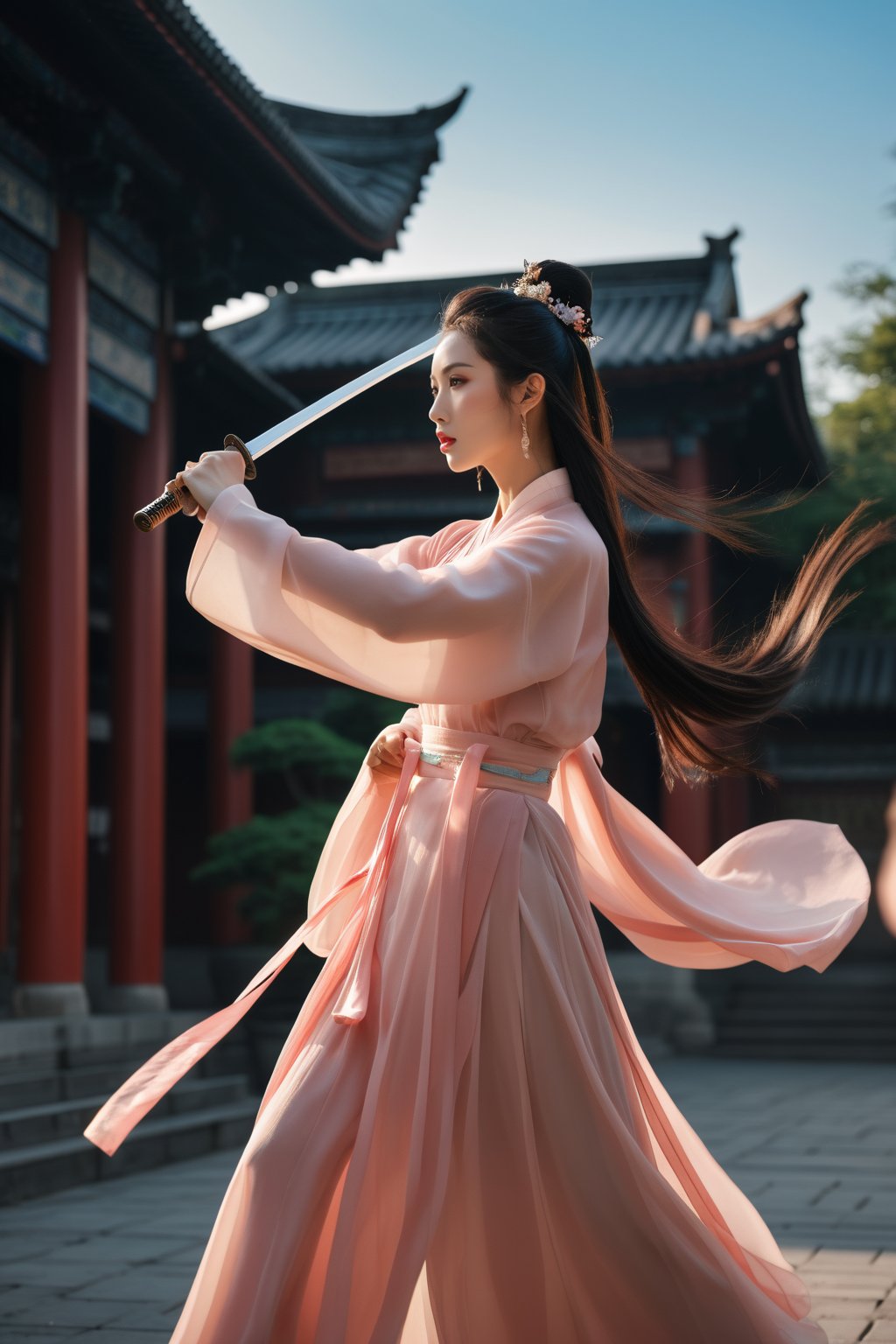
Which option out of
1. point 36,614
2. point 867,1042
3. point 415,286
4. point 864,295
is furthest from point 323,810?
point 864,295

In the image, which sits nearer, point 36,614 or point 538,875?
point 538,875

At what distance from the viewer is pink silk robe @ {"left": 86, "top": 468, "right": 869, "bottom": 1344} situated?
7.49 ft

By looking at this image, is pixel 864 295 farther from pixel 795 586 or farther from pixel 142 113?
pixel 795 586

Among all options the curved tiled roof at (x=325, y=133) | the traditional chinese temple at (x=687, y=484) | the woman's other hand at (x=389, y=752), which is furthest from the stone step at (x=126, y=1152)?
the traditional chinese temple at (x=687, y=484)

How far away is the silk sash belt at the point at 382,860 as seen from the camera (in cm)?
252

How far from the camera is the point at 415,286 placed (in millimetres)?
17672

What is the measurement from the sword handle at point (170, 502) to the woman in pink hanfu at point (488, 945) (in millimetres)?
20

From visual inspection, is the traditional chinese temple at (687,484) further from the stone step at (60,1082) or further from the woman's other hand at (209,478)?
the woman's other hand at (209,478)

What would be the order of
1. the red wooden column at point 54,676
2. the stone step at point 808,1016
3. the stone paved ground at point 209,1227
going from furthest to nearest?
the stone step at point 808,1016 → the red wooden column at point 54,676 → the stone paved ground at point 209,1227

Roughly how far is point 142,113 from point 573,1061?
7298mm

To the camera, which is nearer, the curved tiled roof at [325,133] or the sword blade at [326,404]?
the sword blade at [326,404]

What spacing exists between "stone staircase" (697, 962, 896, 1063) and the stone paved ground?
416 centimetres

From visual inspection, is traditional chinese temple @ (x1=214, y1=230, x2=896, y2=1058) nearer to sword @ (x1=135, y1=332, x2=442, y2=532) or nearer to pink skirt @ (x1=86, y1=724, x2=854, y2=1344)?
sword @ (x1=135, y1=332, x2=442, y2=532)

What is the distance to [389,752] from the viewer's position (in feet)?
8.86
